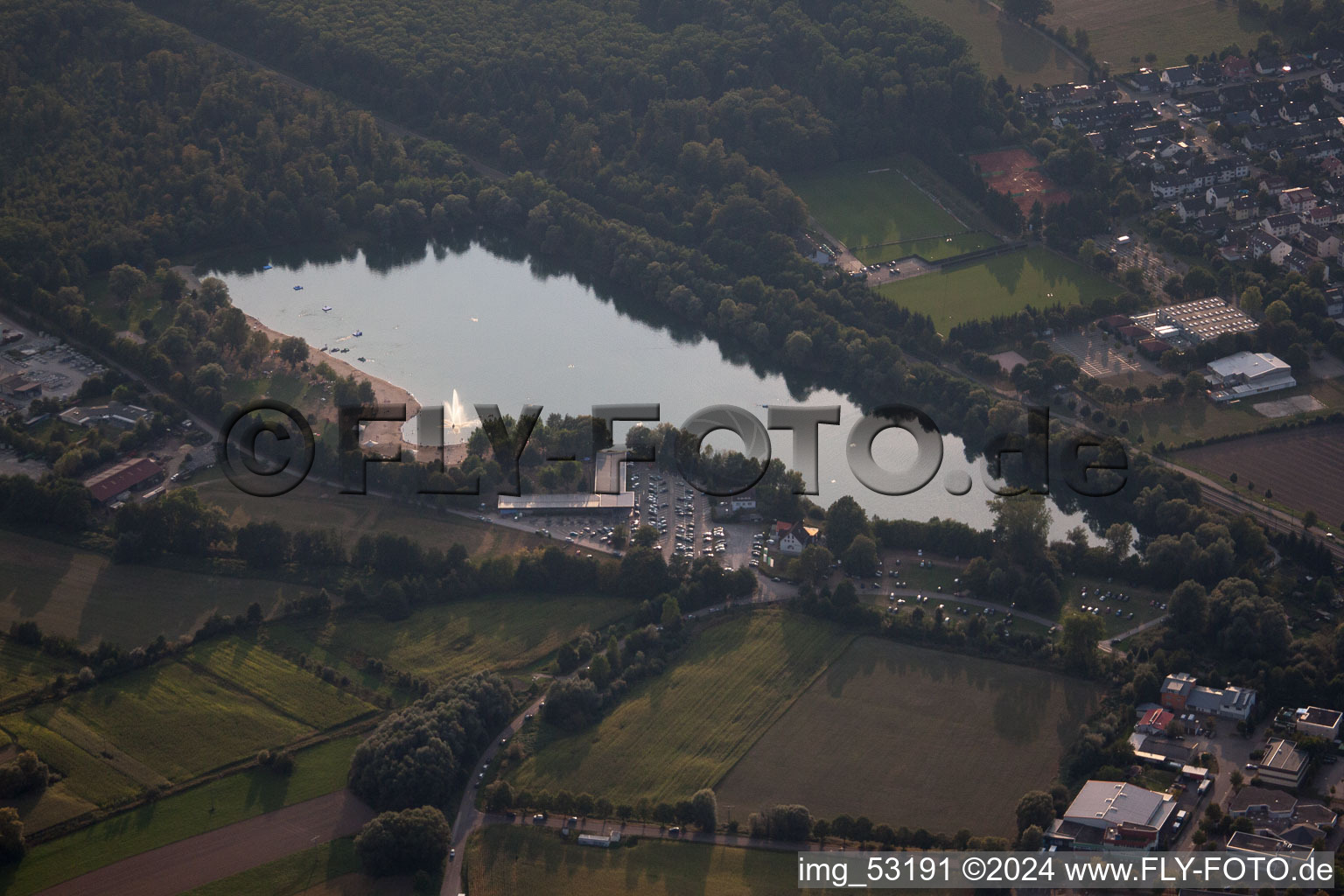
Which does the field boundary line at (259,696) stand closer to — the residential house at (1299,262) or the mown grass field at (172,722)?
the mown grass field at (172,722)

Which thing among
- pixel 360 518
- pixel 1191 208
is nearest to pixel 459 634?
pixel 360 518

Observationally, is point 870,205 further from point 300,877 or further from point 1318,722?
point 300,877

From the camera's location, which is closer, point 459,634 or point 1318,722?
point 1318,722

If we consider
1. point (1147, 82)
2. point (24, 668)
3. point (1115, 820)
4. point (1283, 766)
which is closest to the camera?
point (1115, 820)

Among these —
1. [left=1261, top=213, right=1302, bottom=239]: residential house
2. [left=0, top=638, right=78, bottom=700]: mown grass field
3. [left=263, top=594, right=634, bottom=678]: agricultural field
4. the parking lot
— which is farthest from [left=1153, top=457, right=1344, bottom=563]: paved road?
[left=0, top=638, right=78, bottom=700]: mown grass field

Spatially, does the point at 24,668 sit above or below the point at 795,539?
below

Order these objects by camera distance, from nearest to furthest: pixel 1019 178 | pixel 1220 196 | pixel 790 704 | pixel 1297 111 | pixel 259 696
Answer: pixel 259 696 < pixel 790 704 < pixel 1220 196 < pixel 1019 178 < pixel 1297 111

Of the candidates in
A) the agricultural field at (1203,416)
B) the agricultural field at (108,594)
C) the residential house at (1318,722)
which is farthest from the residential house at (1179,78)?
the agricultural field at (108,594)

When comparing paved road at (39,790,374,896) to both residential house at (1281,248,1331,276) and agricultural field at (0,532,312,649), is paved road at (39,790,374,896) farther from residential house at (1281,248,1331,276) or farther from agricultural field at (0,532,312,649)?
residential house at (1281,248,1331,276)
